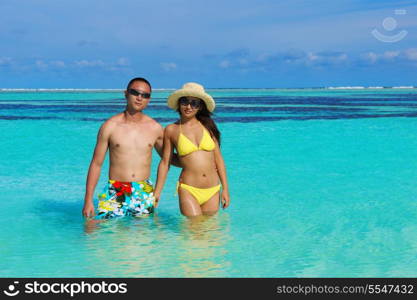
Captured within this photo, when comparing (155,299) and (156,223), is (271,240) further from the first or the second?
(155,299)

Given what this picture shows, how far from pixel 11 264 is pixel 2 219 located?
205cm

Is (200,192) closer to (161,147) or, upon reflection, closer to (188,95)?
(161,147)

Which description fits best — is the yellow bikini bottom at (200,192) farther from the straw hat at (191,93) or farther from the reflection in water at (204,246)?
the straw hat at (191,93)

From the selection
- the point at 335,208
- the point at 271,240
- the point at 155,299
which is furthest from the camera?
the point at 335,208

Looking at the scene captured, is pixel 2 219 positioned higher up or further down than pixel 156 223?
higher up

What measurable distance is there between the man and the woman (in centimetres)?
17

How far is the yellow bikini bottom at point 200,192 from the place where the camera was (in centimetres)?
571

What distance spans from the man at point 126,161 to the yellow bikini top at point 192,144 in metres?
0.23

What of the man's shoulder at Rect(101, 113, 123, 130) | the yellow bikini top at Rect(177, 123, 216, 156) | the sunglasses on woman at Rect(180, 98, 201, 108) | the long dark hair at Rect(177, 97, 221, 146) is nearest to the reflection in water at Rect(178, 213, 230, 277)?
the yellow bikini top at Rect(177, 123, 216, 156)

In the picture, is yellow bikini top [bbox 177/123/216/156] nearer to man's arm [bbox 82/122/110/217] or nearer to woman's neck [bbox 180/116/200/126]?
woman's neck [bbox 180/116/200/126]

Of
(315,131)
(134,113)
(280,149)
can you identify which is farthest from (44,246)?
(315,131)

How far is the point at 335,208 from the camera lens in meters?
7.72

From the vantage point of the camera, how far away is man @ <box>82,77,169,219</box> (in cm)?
532

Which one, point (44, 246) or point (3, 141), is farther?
point (3, 141)
